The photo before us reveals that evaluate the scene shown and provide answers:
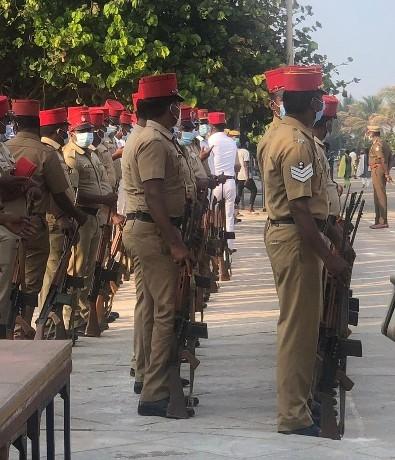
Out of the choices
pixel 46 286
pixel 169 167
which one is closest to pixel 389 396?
pixel 169 167

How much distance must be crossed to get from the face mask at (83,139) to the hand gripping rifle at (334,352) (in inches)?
168

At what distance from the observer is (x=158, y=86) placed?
784cm

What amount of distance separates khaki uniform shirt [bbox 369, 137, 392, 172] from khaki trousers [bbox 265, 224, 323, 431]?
1709cm

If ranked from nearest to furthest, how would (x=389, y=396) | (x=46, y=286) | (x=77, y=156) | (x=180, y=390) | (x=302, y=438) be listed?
(x=302, y=438)
(x=180, y=390)
(x=389, y=396)
(x=46, y=286)
(x=77, y=156)

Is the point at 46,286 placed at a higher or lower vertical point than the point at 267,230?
lower

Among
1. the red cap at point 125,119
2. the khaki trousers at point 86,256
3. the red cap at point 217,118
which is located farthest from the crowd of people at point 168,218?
the red cap at point 125,119

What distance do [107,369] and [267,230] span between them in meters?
2.51

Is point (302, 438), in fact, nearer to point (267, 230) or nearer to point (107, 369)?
point (267, 230)

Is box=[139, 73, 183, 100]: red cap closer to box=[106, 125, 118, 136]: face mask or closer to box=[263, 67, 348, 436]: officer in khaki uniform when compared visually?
box=[263, 67, 348, 436]: officer in khaki uniform

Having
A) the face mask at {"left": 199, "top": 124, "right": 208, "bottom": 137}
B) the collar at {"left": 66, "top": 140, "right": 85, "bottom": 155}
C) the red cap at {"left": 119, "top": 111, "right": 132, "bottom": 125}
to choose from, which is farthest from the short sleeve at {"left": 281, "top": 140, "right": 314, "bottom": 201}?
the face mask at {"left": 199, "top": 124, "right": 208, "bottom": 137}

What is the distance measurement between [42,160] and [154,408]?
2.60 m

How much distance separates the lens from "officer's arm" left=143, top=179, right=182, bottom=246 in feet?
24.4

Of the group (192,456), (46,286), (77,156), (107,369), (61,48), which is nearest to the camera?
(192,456)

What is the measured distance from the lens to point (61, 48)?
24203 mm
